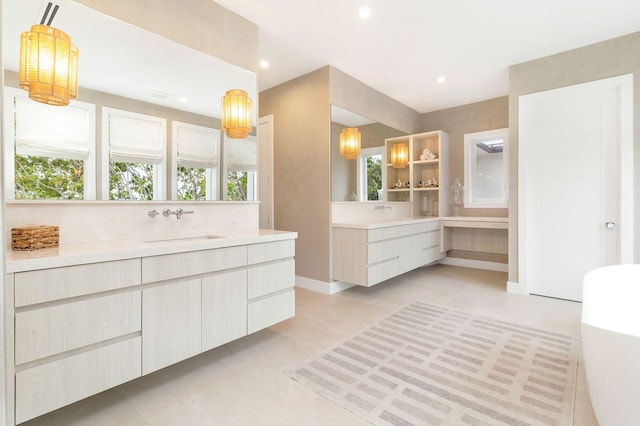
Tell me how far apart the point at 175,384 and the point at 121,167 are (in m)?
1.53

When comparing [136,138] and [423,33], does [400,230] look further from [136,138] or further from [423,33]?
[136,138]

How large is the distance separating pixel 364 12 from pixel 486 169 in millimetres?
3736

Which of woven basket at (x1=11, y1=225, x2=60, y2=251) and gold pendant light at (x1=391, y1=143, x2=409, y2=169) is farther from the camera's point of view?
gold pendant light at (x1=391, y1=143, x2=409, y2=169)

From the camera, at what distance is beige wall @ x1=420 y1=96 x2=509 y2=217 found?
508 centimetres

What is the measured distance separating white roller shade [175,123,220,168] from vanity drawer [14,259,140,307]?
3.74ft

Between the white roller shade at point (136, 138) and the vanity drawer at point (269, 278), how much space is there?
3.84 ft

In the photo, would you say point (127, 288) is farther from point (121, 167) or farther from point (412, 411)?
point (412, 411)

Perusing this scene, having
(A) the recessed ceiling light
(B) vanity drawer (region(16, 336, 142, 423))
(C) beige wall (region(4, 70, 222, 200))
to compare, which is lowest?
(B) vanity drawer (region(16, 336, 142, 423))

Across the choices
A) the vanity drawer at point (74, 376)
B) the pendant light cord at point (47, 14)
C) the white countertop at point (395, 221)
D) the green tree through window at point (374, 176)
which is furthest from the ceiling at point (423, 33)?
the vanity drawer at point (74, 376)

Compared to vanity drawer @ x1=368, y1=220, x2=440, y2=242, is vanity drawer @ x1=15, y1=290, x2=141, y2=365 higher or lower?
lower

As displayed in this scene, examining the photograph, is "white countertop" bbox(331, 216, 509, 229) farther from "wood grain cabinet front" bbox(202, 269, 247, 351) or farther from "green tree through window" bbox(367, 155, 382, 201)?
"wood grain cabinet front" bbox(202, 269, 247, 351)

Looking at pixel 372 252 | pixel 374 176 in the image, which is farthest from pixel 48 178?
pixel 374 176

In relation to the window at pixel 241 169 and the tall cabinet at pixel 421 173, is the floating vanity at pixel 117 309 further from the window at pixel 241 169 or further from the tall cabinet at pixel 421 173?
the tall cabinet at pixel 421 173

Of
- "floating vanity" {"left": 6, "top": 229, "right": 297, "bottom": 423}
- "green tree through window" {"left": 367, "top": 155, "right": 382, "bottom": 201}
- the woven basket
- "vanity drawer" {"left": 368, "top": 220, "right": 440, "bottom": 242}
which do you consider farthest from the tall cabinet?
the woven basket
